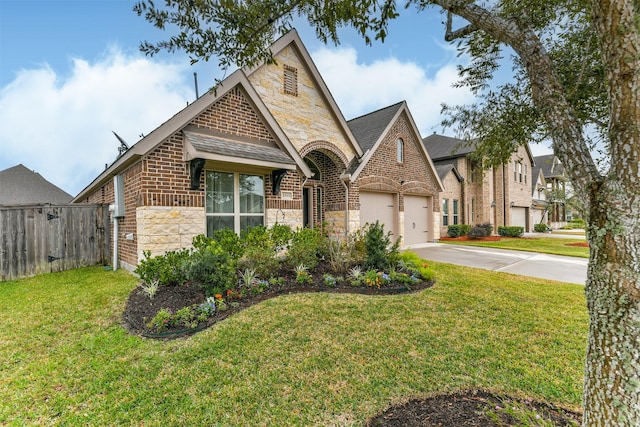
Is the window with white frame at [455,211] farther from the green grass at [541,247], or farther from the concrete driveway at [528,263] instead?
the concrete driveway at [528,263]

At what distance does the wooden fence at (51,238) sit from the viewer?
6961mm

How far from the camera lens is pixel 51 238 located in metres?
7.48

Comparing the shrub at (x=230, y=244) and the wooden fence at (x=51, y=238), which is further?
the wooden fence at (x=51, y=238)

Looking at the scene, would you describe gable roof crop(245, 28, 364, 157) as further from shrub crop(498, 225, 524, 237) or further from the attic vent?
shrub crop(498, 225, 524, 237)

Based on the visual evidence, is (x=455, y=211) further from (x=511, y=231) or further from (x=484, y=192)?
(x=511, y=231)

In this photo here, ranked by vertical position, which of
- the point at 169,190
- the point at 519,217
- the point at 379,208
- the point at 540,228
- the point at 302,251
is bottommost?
the point at 540,228

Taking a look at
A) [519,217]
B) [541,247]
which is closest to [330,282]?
[541,247]

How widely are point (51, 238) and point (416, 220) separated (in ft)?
47.4

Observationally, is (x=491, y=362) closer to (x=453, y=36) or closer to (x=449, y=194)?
(x=453, y=36)

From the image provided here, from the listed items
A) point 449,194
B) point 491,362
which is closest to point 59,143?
point 491,362

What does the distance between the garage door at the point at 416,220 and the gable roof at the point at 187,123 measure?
765cm

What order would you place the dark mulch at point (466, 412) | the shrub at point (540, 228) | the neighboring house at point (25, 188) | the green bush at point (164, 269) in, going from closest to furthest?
1. the dark mulch at point (466, 412)
2. the green bush at point (164, 269)
3. the neighboring house at point (25, 188)
4. the shrub at point (540, 228)

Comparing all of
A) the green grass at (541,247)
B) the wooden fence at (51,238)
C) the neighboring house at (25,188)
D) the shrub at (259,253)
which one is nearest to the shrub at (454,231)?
the green grass at (541,247)

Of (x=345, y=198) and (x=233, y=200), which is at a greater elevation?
(x=345, y=198)
